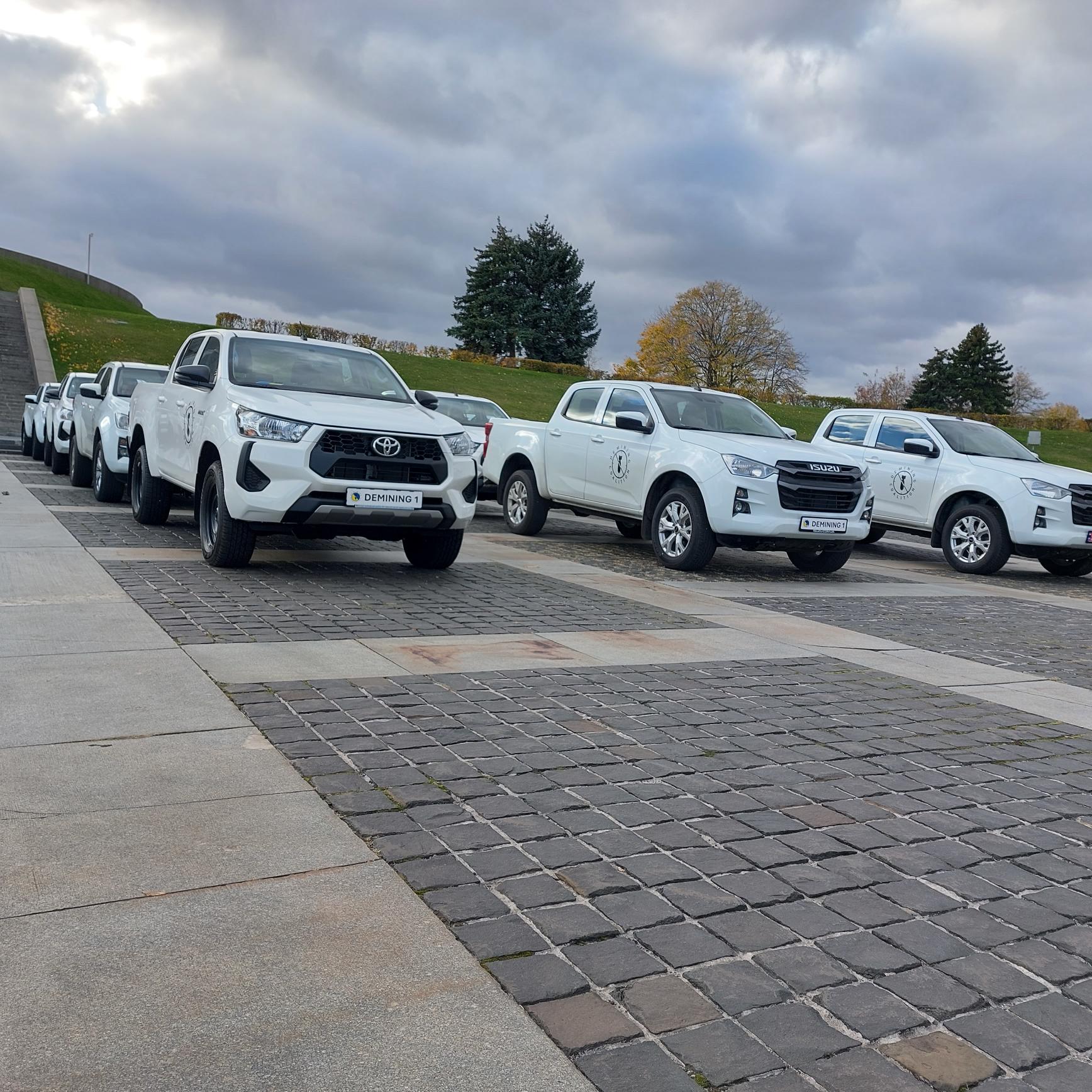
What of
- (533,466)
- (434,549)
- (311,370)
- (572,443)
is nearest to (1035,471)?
(572,443)

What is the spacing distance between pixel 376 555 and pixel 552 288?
7229cm

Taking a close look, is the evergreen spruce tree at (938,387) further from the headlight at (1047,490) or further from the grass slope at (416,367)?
the headlight at (1047,490)

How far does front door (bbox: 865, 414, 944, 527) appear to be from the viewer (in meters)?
14.3

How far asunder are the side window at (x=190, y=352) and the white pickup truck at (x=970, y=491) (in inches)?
273

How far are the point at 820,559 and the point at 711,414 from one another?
78.3 inches

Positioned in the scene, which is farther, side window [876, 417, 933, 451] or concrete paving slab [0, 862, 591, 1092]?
side window [876, 417, 933, 451]

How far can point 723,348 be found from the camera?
70875mm

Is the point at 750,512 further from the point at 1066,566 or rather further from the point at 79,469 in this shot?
the point at 79,469

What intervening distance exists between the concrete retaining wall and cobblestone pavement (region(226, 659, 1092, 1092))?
252ft

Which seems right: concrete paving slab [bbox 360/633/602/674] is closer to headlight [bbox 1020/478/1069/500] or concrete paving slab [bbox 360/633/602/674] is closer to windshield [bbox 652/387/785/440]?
windshield [bbox 652/387/785/440]

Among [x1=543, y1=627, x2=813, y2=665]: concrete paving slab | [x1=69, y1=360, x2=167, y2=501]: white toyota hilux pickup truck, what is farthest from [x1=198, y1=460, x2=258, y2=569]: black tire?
[x1=69, y1=360, x2=167, y2=501]: white toyota hilux pickup truck

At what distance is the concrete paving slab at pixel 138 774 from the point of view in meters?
3.76

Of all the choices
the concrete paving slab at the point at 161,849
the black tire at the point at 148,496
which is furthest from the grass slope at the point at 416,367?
the concrete paving slab at the point at 161,849

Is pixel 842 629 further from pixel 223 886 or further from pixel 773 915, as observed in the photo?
pixel 223 886
